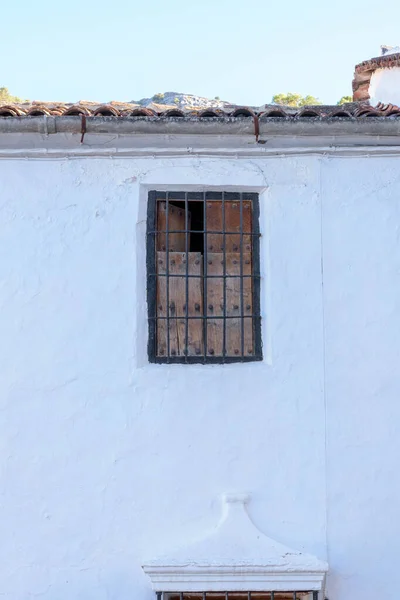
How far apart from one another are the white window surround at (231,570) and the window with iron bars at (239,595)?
0.11m

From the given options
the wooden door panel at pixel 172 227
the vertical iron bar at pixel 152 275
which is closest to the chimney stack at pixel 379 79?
the wooden door panel at pixel 172 227

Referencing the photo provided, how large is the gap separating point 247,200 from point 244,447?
1.95 meters

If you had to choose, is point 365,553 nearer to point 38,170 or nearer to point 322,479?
point 322,479

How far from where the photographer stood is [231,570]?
6184mm

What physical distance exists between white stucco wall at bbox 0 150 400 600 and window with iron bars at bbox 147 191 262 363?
100 millimetres

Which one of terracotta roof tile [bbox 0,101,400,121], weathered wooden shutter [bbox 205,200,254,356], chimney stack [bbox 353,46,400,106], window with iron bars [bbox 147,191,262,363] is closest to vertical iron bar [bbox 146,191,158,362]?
window with iron bars [bbox 147,191,262,363]

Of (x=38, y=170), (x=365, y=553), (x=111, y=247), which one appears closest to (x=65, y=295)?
(x=111, y=247)

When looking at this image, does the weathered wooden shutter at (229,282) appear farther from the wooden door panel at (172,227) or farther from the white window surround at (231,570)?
the white window surround at (231,570)

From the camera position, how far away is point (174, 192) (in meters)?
6.81

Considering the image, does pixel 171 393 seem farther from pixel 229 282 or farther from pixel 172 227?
pixel 172 227

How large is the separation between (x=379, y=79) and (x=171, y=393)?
455cm

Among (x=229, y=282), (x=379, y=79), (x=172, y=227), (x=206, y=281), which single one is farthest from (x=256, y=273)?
(x=379, y=79)

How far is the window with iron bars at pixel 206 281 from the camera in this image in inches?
262

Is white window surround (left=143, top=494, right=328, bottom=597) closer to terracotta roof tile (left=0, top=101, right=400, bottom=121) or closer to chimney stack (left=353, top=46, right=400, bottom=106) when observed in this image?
terracotta roof tile (left=0, top=101, right=400, bottom=121)
